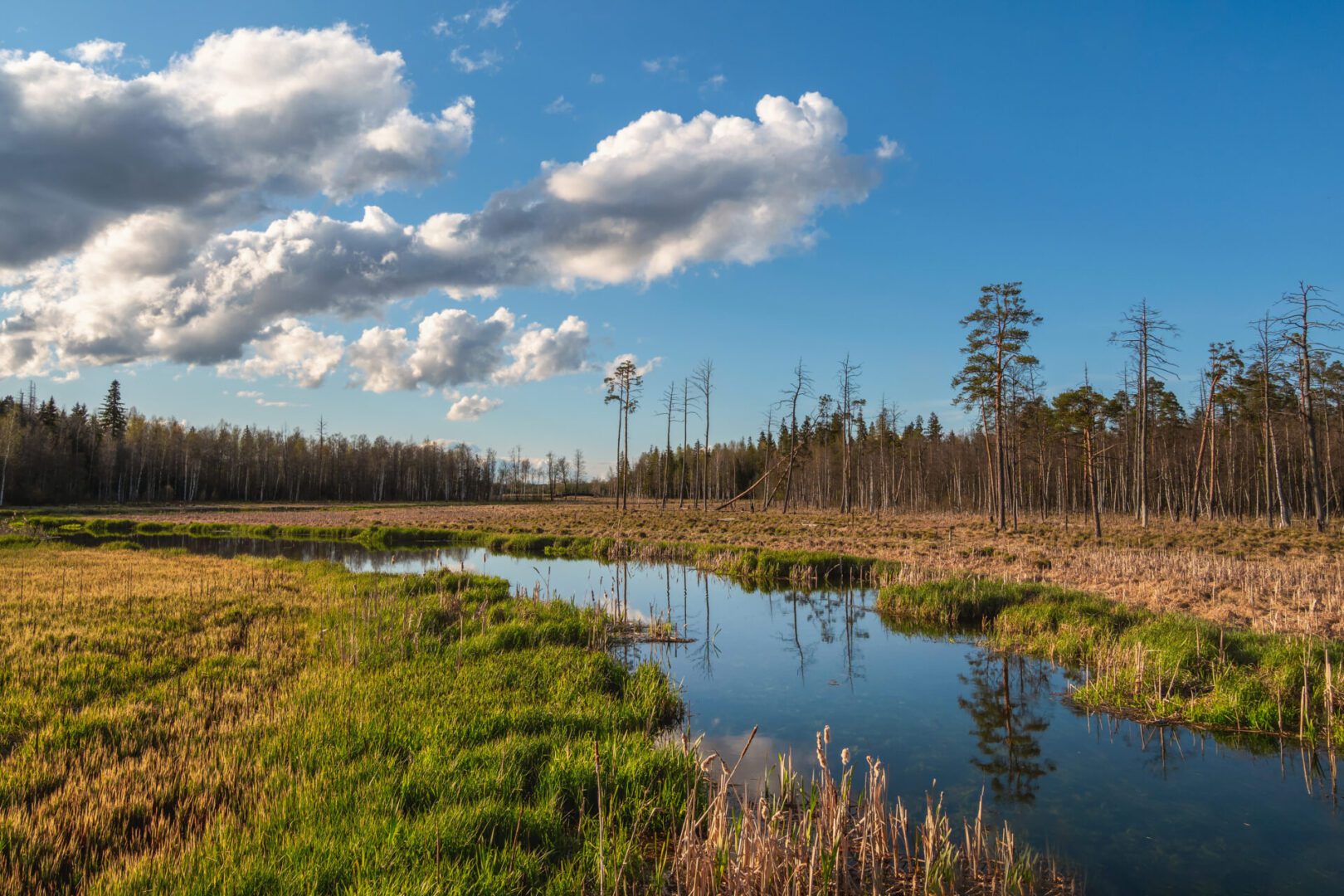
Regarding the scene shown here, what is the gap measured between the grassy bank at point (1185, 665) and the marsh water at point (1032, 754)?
17.4 inches

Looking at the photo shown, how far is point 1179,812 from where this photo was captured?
268 inches

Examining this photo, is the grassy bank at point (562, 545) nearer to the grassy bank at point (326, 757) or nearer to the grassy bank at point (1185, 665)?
the grassy bank at point (1185, 665)

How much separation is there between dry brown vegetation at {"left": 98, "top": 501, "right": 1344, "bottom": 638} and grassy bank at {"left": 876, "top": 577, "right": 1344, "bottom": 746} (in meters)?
2.08

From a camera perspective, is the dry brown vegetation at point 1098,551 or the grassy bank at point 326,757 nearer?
the grassy bank at point 326,757

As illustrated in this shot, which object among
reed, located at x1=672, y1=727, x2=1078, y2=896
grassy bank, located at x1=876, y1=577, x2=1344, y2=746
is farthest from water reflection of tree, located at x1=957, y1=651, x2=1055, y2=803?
reed, located at x1=672, y1=727, x2=1078, y2=896

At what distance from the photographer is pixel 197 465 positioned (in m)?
90.2

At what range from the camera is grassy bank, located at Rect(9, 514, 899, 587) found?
2319 cm

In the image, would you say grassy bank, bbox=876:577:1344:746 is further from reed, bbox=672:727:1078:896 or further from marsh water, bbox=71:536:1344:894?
reed, bbox=672:727:1078:896

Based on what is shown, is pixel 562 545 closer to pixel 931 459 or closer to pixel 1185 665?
pixel 1185 665

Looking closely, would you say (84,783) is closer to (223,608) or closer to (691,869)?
(691,869)

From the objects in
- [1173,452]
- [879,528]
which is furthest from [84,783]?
[1173,452]

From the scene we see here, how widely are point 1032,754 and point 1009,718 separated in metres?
1.34

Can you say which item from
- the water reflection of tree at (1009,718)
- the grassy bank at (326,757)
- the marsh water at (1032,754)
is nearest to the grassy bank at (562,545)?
the marsh water at (1032,754)

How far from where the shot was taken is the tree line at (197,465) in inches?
2794
